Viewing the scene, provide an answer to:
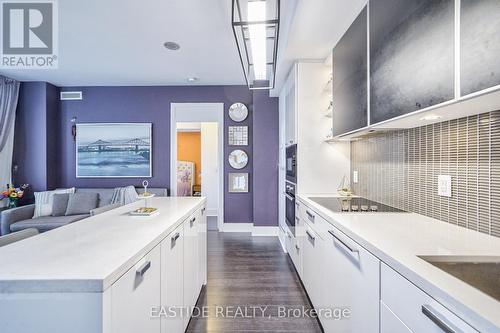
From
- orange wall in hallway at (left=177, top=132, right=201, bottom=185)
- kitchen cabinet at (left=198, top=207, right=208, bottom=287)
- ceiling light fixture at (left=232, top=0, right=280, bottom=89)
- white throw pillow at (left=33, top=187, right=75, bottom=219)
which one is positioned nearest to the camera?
ceiling light fixture at (left=232, top=0, right=280, bottom=89)

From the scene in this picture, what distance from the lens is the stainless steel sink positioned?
2.16 feet

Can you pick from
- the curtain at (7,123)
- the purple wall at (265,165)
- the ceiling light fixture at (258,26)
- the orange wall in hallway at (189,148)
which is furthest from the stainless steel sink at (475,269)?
the orange wall in hallway at (189,148)

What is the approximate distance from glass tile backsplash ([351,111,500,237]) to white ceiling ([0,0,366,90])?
3.50ft

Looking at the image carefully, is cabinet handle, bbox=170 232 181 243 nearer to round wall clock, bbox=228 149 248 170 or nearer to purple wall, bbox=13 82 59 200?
round wall clock, bbox=228 149 248 170

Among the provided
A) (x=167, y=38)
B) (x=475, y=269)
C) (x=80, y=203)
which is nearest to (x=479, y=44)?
(x=475, y=269)

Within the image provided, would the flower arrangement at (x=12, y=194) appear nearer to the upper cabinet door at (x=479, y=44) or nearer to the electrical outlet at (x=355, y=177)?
the electrical outlet at (x=355, y=177)

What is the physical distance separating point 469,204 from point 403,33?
0.94 m

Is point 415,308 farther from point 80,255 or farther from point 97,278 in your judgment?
point 80,255

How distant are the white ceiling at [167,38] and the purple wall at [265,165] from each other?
659 millimetres

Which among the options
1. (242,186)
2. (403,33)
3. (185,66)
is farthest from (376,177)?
(185,66)

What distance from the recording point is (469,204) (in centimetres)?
121

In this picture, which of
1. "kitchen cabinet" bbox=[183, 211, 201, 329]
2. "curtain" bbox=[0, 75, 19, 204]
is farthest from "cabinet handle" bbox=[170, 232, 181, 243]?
"curtain" bbox=[0, 75, 19, 204]

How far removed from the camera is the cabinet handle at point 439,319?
605mm

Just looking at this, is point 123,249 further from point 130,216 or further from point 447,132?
point 447,132
